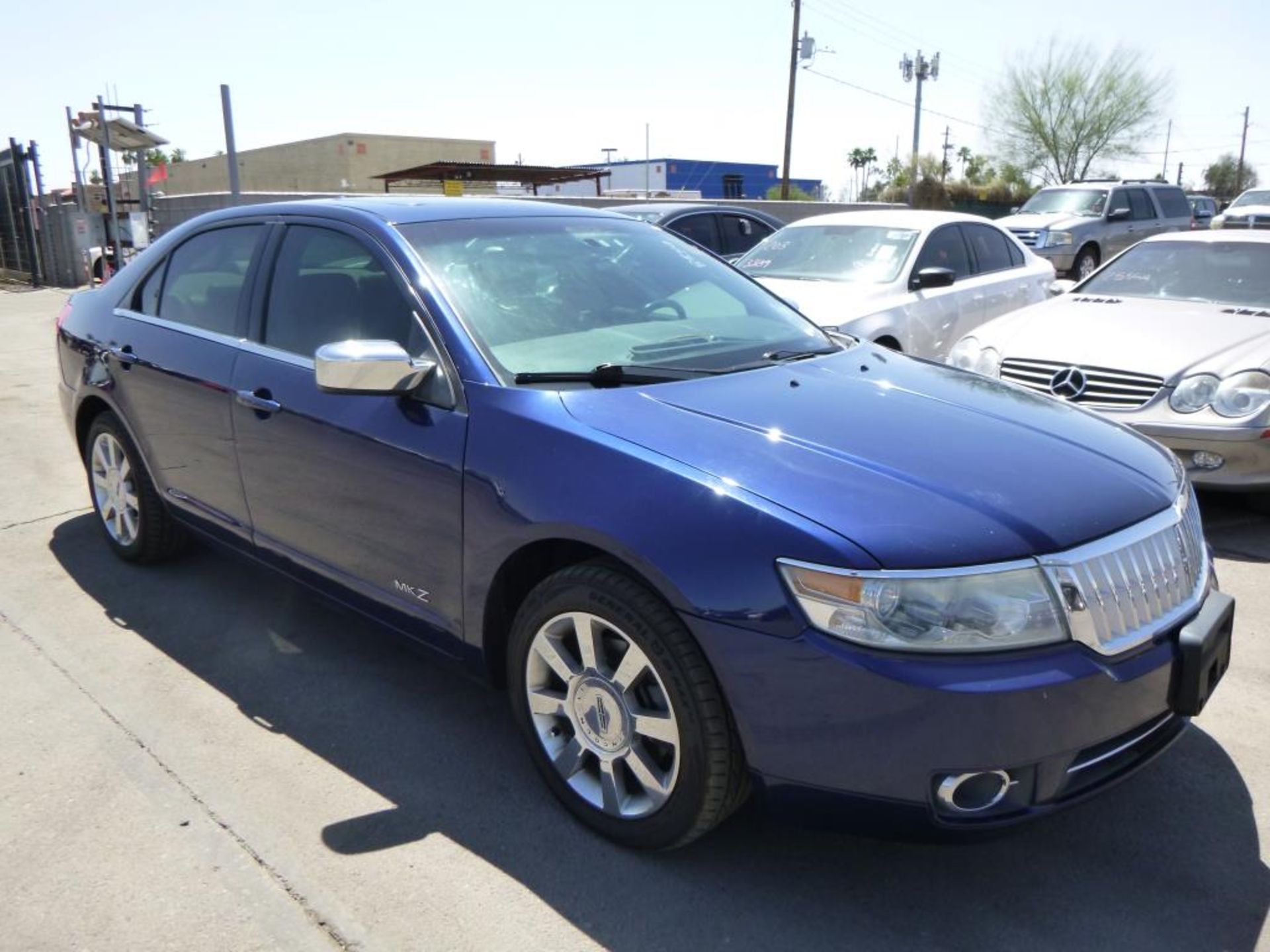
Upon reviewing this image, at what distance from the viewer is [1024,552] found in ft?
7.32

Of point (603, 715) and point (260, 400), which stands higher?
point (260, 400)

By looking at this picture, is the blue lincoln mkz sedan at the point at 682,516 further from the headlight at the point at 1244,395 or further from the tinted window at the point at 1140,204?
the tinted window at the point at 1140,204

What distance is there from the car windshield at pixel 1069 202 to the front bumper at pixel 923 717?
16.3m

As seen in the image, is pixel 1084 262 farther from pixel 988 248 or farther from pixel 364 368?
pixel 364 368

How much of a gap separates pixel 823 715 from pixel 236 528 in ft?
8.31

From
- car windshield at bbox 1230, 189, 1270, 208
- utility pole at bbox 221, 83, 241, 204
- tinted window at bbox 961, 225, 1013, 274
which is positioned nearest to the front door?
tinted window at bbox 961, 225, 1013, 274

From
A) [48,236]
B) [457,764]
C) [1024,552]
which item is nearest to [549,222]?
[457,764]

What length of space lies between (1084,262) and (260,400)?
1567 cm

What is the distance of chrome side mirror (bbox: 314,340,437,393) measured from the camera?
2814mm

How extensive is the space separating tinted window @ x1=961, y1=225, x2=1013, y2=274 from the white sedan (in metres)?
0.01

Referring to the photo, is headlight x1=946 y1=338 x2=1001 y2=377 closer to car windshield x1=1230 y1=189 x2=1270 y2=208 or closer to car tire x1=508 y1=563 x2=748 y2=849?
car tire x1=508 y1=563 x2=748 y2=849

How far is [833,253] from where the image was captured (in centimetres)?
818

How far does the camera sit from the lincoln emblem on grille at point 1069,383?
5594 mm

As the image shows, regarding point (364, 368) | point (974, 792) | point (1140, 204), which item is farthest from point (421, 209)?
point (1140, 204)
